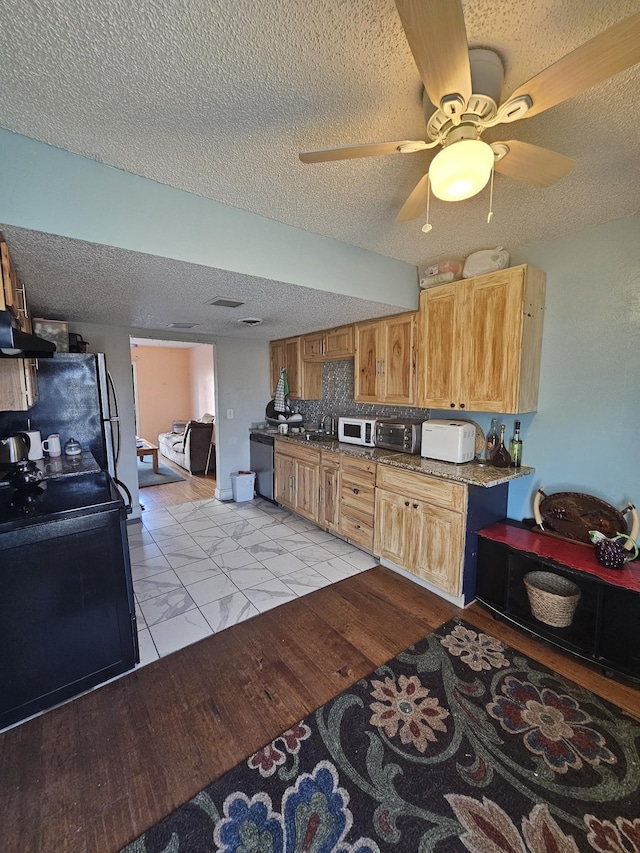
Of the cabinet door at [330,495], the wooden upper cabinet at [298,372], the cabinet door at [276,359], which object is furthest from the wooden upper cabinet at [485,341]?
the cabinet door at [276,359]

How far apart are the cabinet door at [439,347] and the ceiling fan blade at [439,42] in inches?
69.7

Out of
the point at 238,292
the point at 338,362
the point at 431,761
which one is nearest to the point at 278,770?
the point at 431,761

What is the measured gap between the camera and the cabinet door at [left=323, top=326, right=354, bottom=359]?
3.62 metres

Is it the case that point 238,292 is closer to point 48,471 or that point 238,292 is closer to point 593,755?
point 48,471

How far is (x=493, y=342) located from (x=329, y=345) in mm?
1867

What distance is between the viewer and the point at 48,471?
7.82ft

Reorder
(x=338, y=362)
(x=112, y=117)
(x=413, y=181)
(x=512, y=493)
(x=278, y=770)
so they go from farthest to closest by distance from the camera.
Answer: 1. (x=338, y=362)
2. (x=512, y=493)
3. (x=413, y=181)
4. (x=278, y=770)
5. (x=112, y=117)

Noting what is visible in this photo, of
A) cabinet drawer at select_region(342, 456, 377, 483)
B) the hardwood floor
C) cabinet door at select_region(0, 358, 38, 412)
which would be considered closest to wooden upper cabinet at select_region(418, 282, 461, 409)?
cabinet drawer at select_region(342, 456, 377, 483)

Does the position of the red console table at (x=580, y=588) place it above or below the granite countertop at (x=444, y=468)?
below

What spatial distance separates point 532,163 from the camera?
124 cm

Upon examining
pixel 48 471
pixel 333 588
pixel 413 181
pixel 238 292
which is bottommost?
pixel 333 588

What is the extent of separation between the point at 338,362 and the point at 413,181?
2.62m

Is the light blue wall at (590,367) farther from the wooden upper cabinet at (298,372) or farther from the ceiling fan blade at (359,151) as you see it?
the wooden upper cabinet at (298,372)

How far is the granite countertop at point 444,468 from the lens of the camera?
7.61ft
